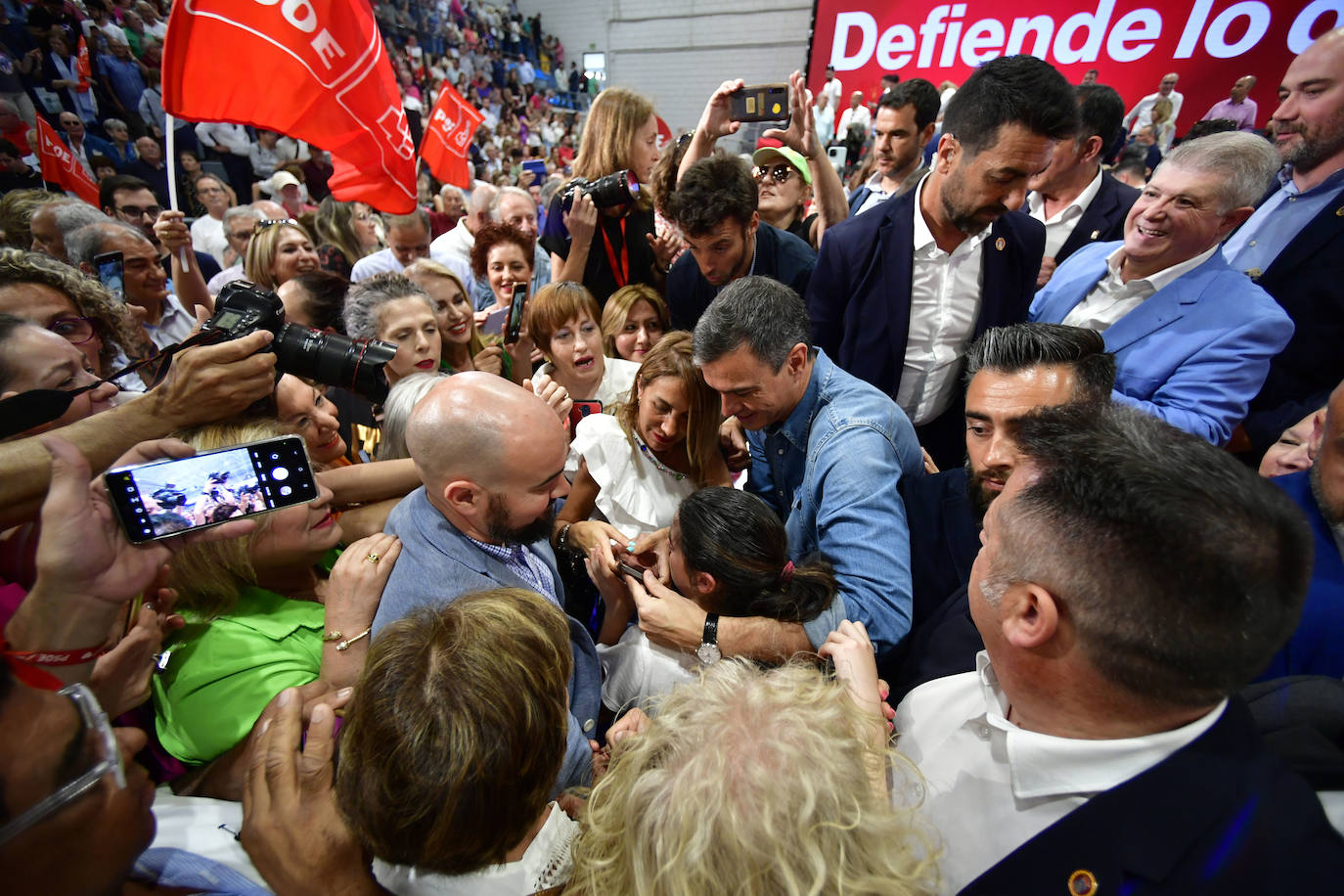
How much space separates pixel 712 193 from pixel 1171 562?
2.42 metres

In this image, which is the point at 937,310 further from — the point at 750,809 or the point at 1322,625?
the point at 750,809

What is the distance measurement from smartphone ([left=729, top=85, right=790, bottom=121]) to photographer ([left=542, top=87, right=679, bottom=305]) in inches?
20.3

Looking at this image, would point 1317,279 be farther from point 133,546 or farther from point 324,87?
point 324,87

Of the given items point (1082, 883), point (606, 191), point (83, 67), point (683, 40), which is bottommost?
point (1082, 883)

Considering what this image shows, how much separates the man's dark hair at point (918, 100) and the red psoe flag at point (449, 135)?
12.1 feet

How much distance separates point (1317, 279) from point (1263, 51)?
40.6ft

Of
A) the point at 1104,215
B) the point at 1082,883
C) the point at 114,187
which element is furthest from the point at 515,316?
the point at 114,187

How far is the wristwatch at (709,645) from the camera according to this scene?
1640 mm

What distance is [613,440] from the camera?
8.11 feet

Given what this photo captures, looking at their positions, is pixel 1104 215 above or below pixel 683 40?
below

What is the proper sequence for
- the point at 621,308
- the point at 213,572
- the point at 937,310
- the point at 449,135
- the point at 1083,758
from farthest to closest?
the point at 449,135 < the point at 621,308 < the point at 937,310 < the point at 213,572 < the point at 1083,758

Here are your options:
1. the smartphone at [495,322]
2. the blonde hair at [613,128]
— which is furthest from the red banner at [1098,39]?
the smartphone at [495,322]

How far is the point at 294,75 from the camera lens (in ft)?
8.95

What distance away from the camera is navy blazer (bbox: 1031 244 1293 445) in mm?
2025
